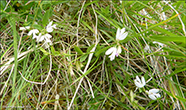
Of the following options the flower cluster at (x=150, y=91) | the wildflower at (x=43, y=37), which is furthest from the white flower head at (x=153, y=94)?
the wildflower at (x=43, y=37)

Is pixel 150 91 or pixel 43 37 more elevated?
pixel 43 37

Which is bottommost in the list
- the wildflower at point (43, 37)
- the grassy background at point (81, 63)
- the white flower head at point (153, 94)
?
the white flower head at point (153, 94)

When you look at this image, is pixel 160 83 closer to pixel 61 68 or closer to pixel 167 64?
pixel 167 64

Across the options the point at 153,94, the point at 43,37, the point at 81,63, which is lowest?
the point at 153,94

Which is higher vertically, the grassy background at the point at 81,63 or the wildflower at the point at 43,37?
the wildflower at the point at 43,37

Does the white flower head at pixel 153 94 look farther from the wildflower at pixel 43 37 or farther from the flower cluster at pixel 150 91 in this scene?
the wildflower at pixel 43 37

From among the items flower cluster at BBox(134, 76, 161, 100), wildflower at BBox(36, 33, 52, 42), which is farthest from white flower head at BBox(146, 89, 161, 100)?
wildflower at BBox(36, 33, 52, 42)

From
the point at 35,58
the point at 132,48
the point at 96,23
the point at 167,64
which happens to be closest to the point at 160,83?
the point at 167,64

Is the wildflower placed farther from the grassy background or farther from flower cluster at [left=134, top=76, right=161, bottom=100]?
flower cluster at [left=134, top=76, right=161, bottom=100]

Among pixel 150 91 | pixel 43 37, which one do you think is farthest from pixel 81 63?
pixel 150 91

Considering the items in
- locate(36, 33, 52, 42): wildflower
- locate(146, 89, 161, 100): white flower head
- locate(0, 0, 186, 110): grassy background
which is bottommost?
locate(146, 89, 161, 100): white flower head

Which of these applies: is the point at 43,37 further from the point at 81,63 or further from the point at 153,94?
the point at 153,94
